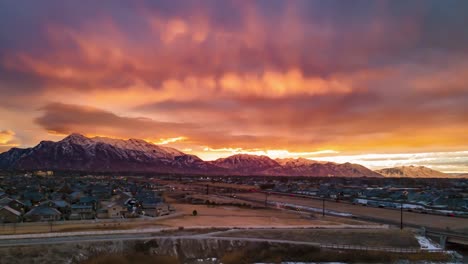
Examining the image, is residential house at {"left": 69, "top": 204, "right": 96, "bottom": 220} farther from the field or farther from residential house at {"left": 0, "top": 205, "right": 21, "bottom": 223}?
the field

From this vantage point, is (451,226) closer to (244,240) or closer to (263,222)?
(263,222)

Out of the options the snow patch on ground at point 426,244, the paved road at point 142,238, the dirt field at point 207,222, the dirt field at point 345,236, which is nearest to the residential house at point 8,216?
the dirt field at point 207,222

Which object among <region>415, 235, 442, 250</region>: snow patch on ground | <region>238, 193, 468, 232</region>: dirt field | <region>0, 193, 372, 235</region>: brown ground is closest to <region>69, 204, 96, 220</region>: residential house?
<region>0, 193, 372, 235</region>: brown ground

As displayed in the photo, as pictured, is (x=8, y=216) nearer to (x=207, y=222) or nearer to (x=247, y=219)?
(x=207, y=222)

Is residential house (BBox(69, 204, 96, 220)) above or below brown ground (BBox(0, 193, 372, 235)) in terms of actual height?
above

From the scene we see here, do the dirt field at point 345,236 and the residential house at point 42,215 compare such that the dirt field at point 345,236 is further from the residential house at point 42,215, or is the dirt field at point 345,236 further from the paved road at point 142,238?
A: the residential house at point 42,215

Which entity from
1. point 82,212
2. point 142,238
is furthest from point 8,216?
point 142,238

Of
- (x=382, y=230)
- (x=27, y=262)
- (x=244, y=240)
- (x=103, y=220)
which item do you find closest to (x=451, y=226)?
(x=382, y=230)
